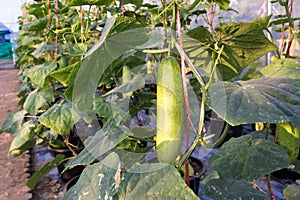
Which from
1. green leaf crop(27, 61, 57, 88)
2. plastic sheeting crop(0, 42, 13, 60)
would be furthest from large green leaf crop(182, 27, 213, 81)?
plastic sheeting crop(0, 42, 13, 60)

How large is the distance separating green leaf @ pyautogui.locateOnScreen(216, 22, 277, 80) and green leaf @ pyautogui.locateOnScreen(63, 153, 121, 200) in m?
0.45

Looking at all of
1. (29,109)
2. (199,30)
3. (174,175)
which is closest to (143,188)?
(174,175)

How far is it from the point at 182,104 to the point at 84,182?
27 cm

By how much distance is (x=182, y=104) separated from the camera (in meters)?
0.71

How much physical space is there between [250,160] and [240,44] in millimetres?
327

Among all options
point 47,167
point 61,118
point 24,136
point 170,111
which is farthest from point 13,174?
point 170,111

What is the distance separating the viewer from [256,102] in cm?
66

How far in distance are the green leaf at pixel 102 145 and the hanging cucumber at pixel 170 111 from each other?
14 centimetres

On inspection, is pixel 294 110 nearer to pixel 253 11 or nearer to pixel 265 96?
pixel 265 96

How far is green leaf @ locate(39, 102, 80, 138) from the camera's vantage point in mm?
1283

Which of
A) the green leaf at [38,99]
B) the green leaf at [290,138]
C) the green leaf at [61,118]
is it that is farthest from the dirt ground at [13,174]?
the green leaf at [290,138]

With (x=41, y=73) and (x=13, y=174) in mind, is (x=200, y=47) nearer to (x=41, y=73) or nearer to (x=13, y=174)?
(x=41, y=73)

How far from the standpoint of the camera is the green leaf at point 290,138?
1.34m

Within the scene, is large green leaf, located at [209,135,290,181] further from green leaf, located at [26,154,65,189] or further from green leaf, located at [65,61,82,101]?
green leaf, located at [26,154,65,189]
